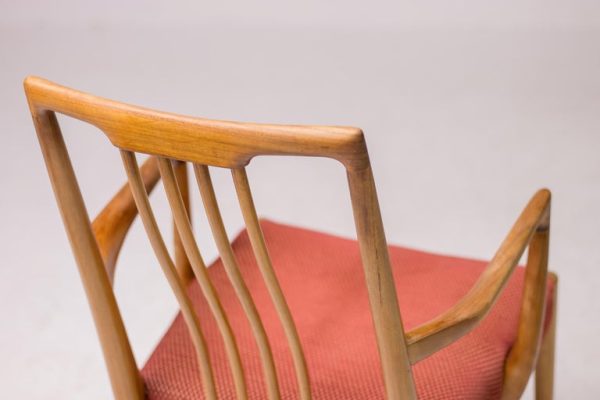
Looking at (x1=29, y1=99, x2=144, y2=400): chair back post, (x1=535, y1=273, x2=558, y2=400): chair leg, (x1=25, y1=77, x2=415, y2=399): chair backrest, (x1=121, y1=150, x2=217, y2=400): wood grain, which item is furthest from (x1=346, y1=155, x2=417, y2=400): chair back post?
(x1=535, y1=273, x2=558, y2=400): chair leg

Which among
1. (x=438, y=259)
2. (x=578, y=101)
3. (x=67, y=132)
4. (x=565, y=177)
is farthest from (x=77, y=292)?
(x=578, y=101)

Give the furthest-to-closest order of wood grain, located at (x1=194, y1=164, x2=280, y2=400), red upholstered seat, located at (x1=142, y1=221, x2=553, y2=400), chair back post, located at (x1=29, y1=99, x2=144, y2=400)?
1. red upholstered seat, located at (x1=142, y1=221, x2=553, y2=400)
2. chair back post, located at (x1=29, y1=99, x2=144, y2=400)
3. wood grain, located at (x1=194, y1=164, x2=280, y2=400)

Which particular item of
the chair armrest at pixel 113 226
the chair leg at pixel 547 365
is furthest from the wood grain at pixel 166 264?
the chair leg at pixel 547 365

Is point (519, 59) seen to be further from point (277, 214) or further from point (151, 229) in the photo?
point (151, 229)

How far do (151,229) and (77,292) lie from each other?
4.48 feet

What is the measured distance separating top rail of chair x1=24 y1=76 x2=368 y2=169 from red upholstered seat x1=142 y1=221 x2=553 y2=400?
0.44m

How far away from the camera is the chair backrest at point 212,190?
3.32 feet

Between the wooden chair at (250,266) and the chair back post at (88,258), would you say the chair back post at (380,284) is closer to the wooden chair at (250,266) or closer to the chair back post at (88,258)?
the wooden chair at (250,266)

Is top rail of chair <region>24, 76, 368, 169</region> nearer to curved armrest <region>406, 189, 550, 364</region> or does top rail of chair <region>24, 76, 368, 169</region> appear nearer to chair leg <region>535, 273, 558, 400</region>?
curved armrest <region>406, 189, 550, 364</region>

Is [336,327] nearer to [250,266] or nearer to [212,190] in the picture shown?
[250,266]

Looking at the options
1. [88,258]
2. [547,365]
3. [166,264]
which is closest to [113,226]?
[88,258]

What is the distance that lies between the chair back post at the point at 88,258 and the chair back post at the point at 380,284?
0.39 metres

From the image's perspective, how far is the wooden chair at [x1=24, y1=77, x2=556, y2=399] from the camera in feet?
3.45

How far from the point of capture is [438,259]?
1.67m
